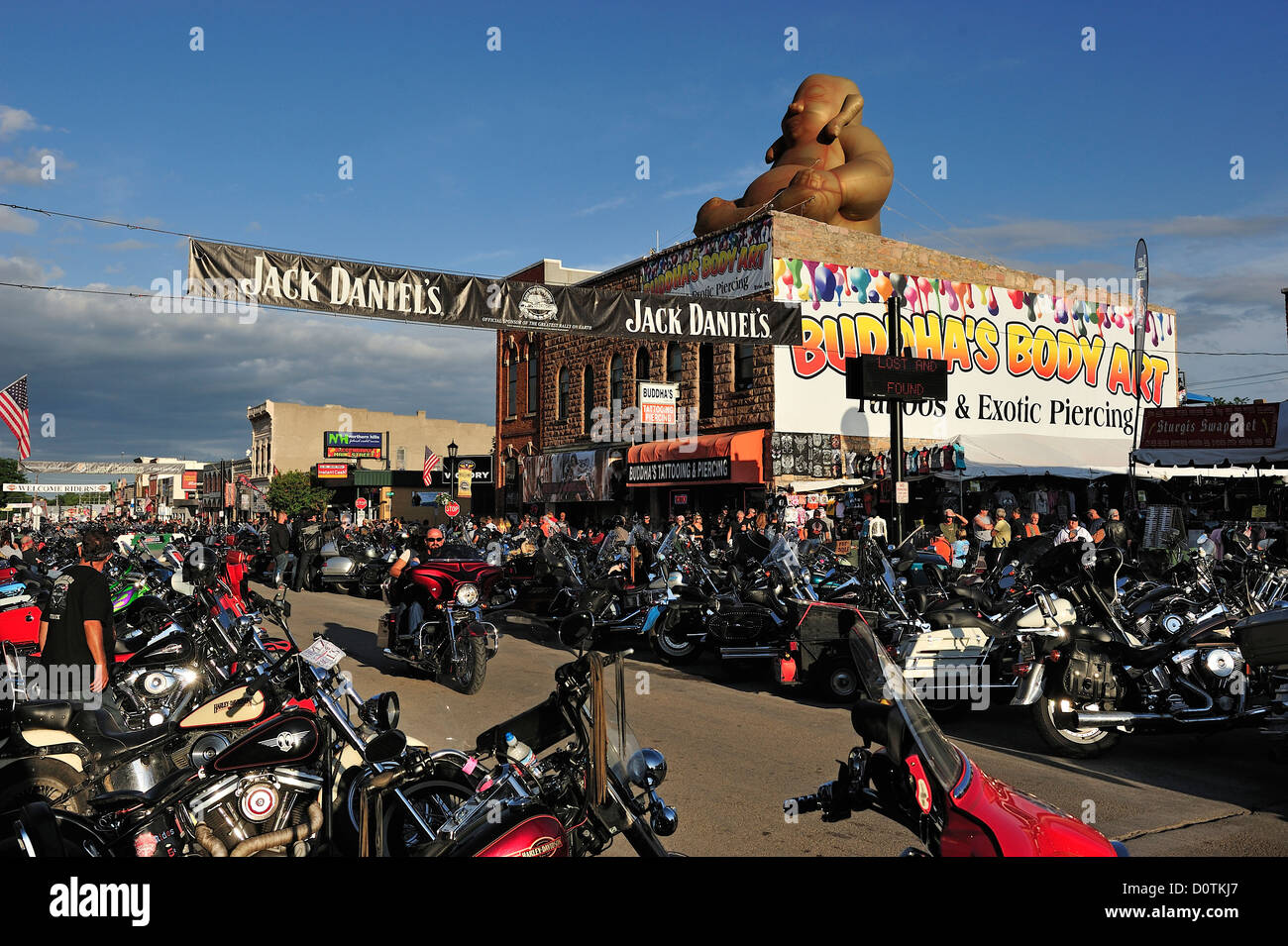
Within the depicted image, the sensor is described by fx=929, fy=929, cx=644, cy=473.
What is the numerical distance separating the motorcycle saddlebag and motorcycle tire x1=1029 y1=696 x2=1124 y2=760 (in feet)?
3.68

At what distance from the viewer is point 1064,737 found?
22.2 ft

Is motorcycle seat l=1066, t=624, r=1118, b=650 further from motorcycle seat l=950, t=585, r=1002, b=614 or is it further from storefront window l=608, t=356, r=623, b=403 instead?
storefront window l=608, t=356, r=623, b=403

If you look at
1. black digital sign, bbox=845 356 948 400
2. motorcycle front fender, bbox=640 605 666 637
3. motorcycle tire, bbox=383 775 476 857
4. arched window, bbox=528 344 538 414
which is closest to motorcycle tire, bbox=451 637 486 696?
motorcycle front fender, bbox=640 605 666 637

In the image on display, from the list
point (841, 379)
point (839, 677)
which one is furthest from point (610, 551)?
point (841, 379)

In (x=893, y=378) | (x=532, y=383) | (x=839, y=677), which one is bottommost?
(x=839, y=677)

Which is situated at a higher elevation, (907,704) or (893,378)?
(893,378)

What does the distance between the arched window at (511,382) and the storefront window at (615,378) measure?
7490mm

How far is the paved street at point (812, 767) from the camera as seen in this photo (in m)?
5.22

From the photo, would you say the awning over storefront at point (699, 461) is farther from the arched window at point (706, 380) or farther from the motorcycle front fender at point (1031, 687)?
the motorcycle front fender at point (1031, 687)

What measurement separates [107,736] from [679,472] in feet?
76.9

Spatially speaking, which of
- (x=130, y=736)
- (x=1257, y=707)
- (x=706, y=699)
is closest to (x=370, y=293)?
(x=706, y=699)

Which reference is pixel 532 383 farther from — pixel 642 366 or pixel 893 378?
pixel 893 378
